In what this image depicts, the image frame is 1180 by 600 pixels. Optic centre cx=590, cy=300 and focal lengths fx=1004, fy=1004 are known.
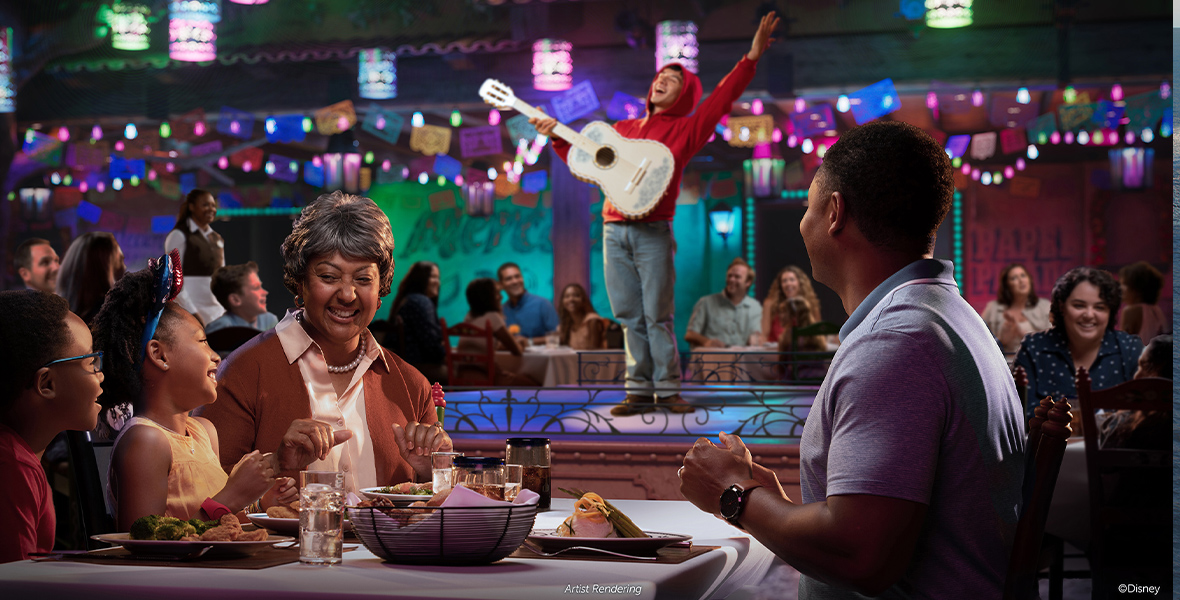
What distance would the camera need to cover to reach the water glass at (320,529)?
4.43ft

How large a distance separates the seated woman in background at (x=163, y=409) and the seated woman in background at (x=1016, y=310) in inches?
281

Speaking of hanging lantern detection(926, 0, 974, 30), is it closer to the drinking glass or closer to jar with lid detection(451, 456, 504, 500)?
jar with lid detection(451, 456, 504, 500)

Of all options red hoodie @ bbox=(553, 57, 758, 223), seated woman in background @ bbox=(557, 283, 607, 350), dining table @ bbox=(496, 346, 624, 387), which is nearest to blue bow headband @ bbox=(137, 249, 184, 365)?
red hoodie @ bbox=(553, 57, 758, 223)

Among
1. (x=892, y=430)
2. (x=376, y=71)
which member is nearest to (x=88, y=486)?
(x=892, y=430)

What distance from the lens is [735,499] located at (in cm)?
134

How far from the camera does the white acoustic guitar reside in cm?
512

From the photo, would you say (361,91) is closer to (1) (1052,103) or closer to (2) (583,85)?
(2) (583,85)

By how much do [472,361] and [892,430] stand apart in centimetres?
552

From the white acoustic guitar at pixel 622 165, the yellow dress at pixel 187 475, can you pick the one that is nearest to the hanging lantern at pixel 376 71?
the white acoustic guitar at pixel 622 165

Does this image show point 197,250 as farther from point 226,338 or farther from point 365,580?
point 365,580

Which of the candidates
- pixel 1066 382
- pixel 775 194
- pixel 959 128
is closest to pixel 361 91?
pixel 775 194

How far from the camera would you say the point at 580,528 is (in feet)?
4.99

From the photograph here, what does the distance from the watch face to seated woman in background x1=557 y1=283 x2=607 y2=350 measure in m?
6.60

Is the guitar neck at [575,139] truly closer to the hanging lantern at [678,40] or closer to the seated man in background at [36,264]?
the seated man in background at [36,264]
